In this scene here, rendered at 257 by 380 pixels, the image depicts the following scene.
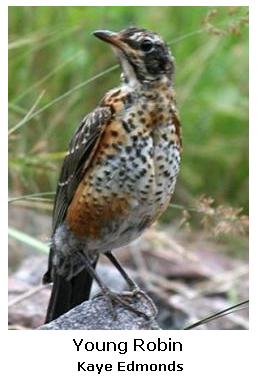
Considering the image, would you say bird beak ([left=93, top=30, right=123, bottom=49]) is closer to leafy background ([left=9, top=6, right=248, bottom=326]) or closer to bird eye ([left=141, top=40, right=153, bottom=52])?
bird eye ([left=141, top=40, right=153, bottom=52])

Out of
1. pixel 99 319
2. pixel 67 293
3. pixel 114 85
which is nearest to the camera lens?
pixel 99 319

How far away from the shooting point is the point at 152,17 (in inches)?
342

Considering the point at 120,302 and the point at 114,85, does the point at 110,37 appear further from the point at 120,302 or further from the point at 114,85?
the point at 114,85

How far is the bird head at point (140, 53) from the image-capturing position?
552cm

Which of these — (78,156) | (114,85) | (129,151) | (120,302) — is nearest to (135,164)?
(129,151)

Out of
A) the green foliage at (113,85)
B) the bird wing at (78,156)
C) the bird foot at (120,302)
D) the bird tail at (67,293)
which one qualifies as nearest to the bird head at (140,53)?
the bird wing at (78,156)

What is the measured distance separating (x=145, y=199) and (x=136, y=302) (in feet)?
1.75

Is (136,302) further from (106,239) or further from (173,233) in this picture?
(173,233)

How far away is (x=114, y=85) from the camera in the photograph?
314 inches

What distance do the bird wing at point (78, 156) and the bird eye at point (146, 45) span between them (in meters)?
0.30

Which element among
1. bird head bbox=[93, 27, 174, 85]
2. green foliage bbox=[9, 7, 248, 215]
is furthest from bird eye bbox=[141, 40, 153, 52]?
green foliage bbox=[9, 7, 248, 215]

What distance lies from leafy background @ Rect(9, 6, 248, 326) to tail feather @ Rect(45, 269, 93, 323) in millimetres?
813

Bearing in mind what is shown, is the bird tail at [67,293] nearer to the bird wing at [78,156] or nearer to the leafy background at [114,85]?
the bird wing at [78,156]
